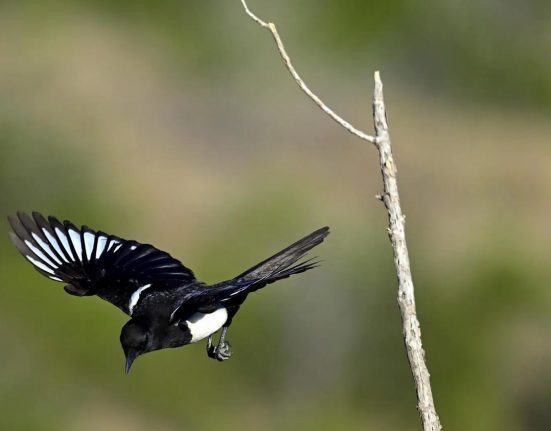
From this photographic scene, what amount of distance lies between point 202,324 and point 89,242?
0.94 metres

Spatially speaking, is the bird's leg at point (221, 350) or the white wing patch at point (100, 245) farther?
the white wing patch at point (100, 245)

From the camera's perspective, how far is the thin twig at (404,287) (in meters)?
3.71

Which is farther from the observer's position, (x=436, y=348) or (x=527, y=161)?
(x=527, y=161)

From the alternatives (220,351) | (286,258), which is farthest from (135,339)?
(286,258)

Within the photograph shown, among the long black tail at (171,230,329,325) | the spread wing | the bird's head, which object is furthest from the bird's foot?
the bird's head

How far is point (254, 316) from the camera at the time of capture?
12.1 m

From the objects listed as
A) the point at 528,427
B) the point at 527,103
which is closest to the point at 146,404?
the point at 528,427

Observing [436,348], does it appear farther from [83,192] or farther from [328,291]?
[83,192]

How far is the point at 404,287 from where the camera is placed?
3.75 meters

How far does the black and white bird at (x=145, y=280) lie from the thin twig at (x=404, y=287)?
0.63m

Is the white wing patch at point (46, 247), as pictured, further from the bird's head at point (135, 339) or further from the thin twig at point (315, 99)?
the thin twig at point (315, 99)

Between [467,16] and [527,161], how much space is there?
8.88ft

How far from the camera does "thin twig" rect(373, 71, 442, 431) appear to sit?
3.71 m

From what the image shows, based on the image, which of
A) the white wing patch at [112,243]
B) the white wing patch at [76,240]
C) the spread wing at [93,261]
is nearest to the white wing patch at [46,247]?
the spread wing at [93,261]
